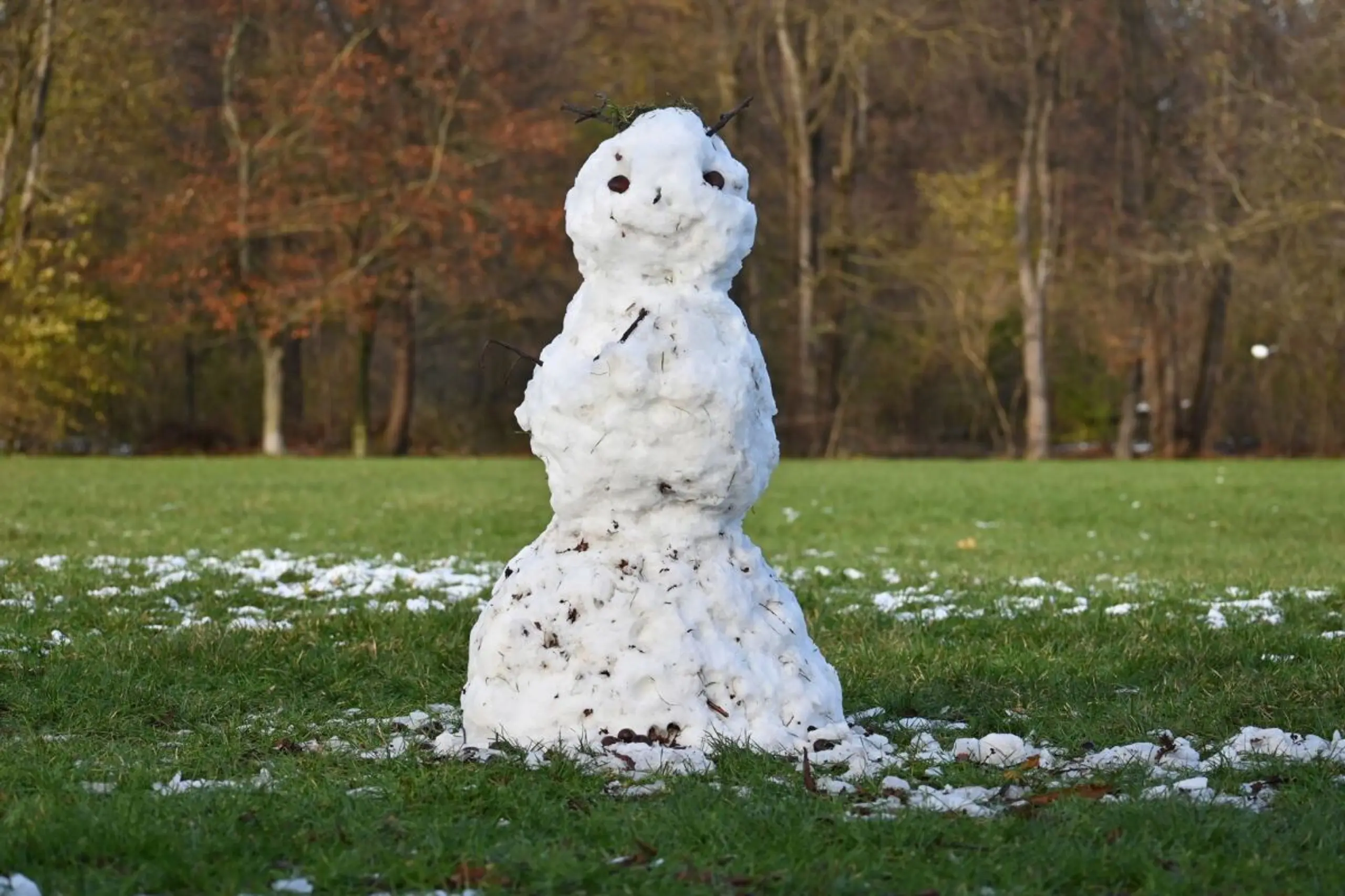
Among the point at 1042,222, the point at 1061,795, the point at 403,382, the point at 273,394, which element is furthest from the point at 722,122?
the point at 1042,222

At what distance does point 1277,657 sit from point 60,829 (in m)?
5.40

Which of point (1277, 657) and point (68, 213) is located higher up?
point (68, 213)

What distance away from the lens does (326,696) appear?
269 inches

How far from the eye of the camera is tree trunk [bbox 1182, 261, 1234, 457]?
40.3 m

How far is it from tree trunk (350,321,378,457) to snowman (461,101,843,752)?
3374 centimetres

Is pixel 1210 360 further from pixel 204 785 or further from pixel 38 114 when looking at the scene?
pixel 204 785

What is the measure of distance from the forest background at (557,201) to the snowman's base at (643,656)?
93.2 feet

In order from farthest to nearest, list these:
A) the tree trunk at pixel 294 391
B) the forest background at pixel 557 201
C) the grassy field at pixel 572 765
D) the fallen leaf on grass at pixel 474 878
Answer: the tree trunk at pixel 294 391 → the forest background at pixel 557 201 → the grassy field at pixel 572 765 → the fallen leaf on grass at pixel 474 878

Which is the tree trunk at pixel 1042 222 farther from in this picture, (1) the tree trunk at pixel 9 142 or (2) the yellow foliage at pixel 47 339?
(1) the tree trunk at pixel 9 142

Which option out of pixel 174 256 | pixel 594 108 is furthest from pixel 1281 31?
pixel 594 108

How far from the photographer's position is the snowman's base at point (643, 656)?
5.46m

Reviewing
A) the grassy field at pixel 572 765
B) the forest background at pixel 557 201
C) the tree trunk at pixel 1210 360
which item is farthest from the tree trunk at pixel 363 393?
the grassy field at pixel 572 765

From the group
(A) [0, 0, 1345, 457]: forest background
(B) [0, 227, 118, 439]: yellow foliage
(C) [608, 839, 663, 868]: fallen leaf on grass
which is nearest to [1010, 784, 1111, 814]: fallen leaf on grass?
(C) [608, 839, 663, 868]: fallen leaf on grass

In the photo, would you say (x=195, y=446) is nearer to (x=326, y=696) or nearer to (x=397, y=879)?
(x=326, y=696)
